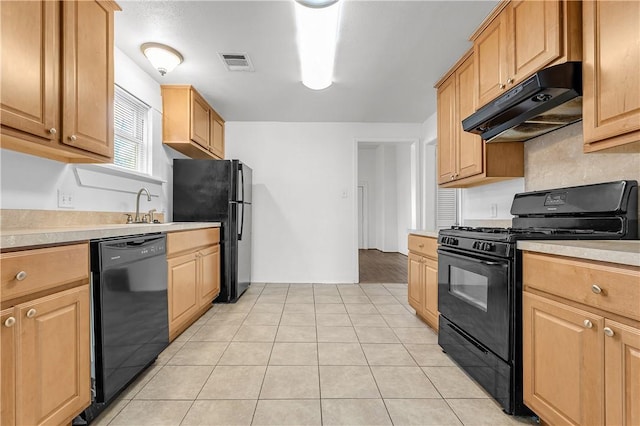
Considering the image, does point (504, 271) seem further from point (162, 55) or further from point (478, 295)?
point (162, 55)

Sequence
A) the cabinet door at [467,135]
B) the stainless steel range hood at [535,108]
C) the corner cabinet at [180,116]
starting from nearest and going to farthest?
1. the stainless steel range hood at [535,108]
2. the cabinet door at [467,135]
3. the corner cabinet at [180,116]

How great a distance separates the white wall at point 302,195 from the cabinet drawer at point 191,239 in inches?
49.3

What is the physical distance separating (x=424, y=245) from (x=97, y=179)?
2.82 meters

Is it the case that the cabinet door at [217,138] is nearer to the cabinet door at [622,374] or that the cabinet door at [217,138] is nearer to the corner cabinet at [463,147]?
the corner cabinet at [463,147]

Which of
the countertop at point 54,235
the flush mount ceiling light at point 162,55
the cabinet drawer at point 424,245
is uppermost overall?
the flush mount ceiling light at point 162,55

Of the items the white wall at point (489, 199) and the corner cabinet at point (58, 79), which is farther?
the white wall at point (489, 199)

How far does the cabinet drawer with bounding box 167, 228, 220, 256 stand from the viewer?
2.33 metres

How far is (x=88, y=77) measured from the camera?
70.5 inches

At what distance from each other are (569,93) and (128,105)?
347cm

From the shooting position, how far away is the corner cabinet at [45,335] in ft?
3.43

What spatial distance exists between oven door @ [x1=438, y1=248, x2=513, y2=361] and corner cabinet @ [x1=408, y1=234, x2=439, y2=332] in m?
0.22

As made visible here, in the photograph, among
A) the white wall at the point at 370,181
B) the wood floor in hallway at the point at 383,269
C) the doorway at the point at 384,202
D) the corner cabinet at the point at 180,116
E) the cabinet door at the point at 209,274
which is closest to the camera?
the cabinet door at the point at 209,274

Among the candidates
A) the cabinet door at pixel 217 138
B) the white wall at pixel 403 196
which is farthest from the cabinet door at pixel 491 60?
the white wall at pixel 403 196

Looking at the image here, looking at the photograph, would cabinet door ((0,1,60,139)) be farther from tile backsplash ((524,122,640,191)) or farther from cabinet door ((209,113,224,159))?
tile backsplash ((524,122,640,191))
